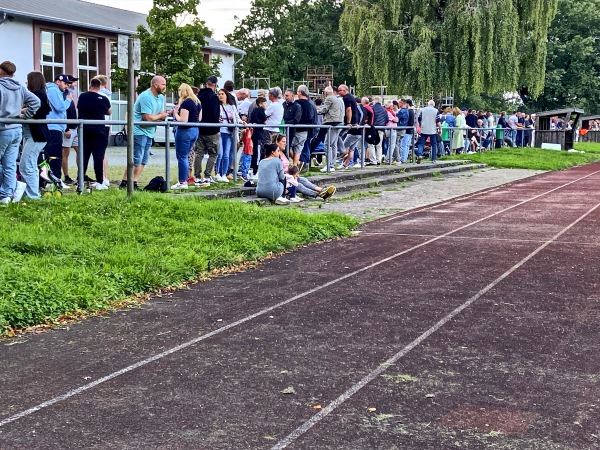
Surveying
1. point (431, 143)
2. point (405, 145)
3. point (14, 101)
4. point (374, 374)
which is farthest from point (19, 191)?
point (431, 143)

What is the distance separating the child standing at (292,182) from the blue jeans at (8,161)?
488 cm

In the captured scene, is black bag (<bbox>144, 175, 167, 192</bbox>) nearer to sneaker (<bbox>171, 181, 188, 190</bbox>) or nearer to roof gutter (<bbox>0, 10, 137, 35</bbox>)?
sneaker (<bbox>171, 181, 188, 190</bbox>)

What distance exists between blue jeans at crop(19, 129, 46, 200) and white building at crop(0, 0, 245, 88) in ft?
79.2

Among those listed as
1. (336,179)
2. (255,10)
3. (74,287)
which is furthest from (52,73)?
(255,10)

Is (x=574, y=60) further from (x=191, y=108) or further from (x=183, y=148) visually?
(x=183, y=148)

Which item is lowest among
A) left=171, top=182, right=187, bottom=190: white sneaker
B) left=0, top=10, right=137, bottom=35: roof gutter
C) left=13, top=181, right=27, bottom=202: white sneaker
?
left=171, top=182, right=187, bottom=190: white sneaker

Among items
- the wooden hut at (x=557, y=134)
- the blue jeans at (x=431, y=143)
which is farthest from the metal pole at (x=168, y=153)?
the wooden hut at (x=557, y=134)

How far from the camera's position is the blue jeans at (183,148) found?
1455cm

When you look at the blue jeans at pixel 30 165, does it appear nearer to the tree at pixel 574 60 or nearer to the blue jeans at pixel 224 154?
the blue jeans at pixel 224 154

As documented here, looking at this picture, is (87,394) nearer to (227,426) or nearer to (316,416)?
(227,426)

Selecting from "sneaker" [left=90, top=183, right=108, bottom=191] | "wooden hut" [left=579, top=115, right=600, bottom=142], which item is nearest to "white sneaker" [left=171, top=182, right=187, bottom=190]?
"sneaker" [left=90, top=183, right=108, bottom=191]

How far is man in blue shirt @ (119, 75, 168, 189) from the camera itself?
45.9 feet

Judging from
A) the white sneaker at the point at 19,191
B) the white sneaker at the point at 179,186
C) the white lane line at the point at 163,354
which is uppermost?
the white sneaker at the point at 19,191

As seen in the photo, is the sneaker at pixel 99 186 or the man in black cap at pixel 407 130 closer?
the sneaker at pixel 99 186
